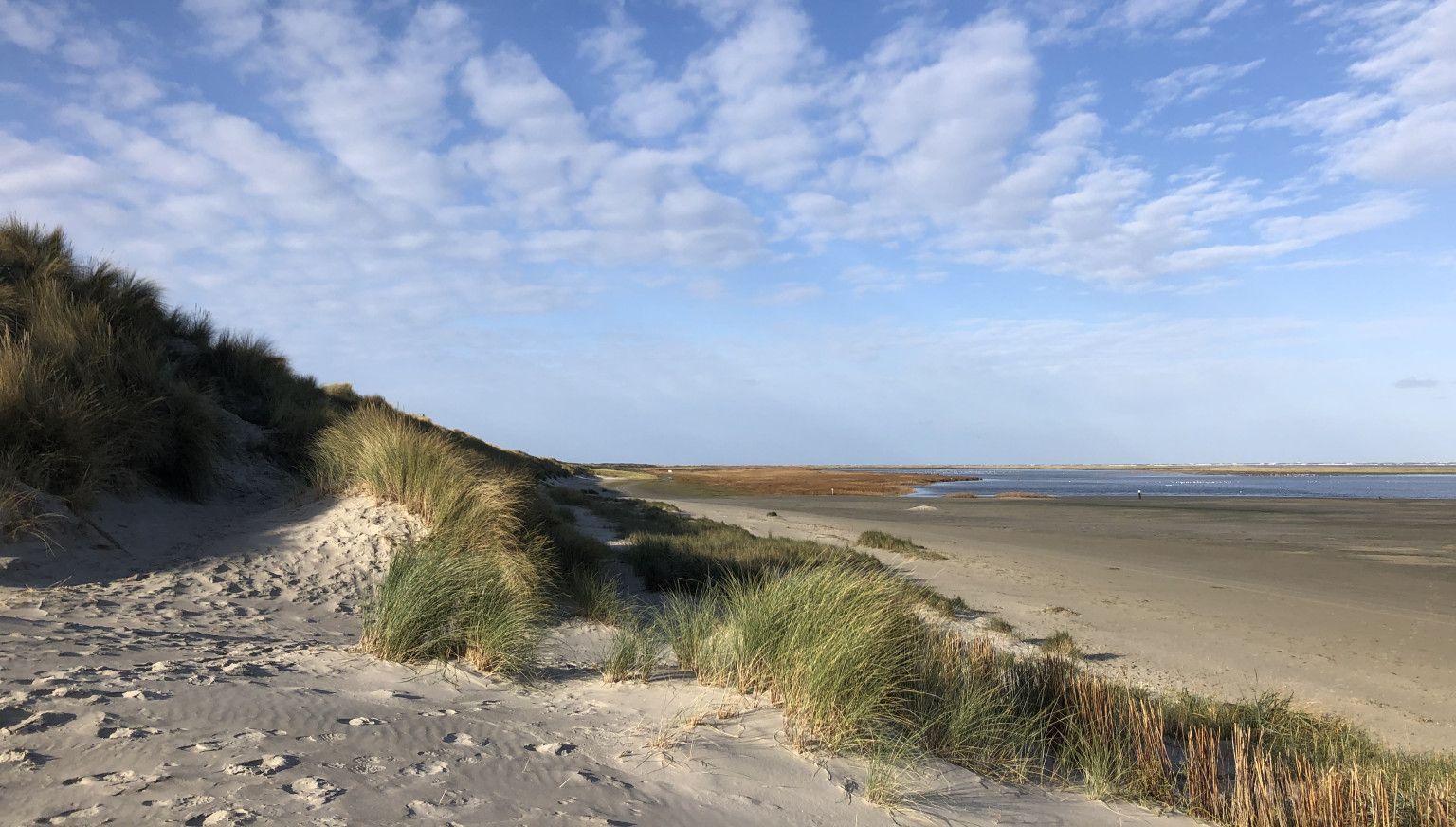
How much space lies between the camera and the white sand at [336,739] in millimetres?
2951

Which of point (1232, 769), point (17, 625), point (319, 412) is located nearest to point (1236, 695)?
point (1232, 769)

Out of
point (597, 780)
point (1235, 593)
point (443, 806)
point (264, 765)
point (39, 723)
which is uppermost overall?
point (39, 723)

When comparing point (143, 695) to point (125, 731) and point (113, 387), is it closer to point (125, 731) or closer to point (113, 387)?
point (125, 731)

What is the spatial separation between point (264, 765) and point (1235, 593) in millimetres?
18028

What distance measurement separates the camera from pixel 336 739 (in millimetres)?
3607

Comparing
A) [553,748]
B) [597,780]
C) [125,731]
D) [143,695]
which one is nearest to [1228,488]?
[553,748]

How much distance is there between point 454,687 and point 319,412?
34.0 ft

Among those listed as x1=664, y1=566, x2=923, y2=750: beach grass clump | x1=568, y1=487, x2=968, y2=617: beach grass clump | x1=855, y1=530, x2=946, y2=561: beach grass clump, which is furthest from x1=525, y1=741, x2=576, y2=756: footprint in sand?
x1=855, y1=530, x2=946, y2=561: beach grass clump

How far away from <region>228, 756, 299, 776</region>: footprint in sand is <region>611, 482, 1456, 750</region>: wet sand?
9275mm

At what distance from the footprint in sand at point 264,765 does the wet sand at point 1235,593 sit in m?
9.28

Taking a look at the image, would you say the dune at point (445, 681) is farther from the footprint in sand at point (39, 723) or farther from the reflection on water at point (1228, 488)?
the reflection on water at point (1228, 488)

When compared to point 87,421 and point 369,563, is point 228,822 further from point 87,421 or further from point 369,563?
point 87,421

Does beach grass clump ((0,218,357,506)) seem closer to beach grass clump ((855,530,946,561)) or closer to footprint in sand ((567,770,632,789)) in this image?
footprint in sand ((567,770,632,789))

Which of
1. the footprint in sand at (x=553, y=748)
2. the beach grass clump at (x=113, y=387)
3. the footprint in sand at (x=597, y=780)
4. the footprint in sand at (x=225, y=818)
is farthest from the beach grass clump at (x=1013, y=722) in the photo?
the beach grass clump at (x=113, y=387)
